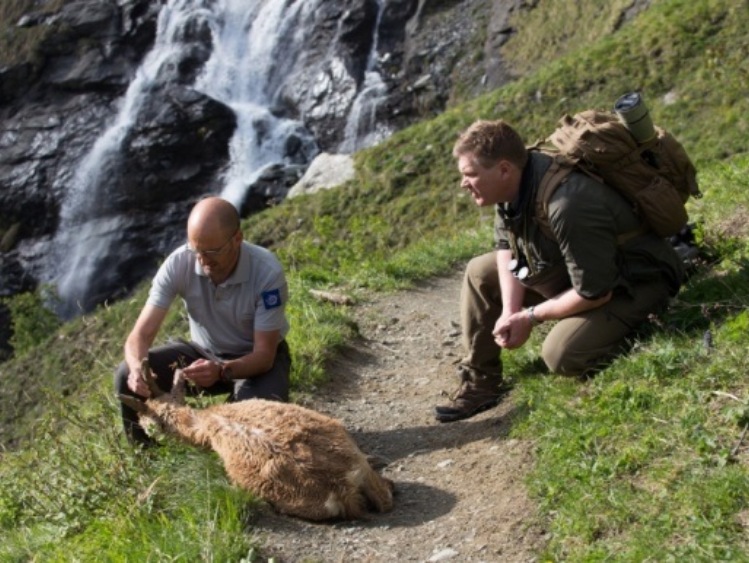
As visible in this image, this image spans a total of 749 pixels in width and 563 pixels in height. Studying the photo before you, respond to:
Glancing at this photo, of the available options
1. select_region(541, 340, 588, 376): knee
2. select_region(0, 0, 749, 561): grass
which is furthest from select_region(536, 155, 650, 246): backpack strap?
select_region(0, 0, 749, 561): grass

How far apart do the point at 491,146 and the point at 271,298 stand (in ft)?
5.11

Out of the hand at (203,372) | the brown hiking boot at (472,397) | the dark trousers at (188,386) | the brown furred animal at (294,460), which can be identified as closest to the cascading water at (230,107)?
the dark trousers at (188,386)

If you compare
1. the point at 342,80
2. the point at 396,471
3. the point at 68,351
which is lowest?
the point at 68,351

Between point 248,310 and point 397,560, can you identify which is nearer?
point 397,560

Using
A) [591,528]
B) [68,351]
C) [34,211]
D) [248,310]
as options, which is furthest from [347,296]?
[34,211]

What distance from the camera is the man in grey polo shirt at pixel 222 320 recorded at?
5312 millimetres

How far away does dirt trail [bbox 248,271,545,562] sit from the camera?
410cm

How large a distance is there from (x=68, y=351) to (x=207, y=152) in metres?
12.6

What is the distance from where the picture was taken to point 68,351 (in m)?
22.4

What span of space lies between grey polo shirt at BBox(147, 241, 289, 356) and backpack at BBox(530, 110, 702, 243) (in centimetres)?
160

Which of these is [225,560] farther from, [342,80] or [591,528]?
[342,80]

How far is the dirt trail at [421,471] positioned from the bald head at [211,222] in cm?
155

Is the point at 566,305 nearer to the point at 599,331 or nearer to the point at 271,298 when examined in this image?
the point at 599,331

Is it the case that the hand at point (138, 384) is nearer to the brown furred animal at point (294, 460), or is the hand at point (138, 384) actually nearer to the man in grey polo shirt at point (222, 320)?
the man in grey polo shirt at point (222, 320)
